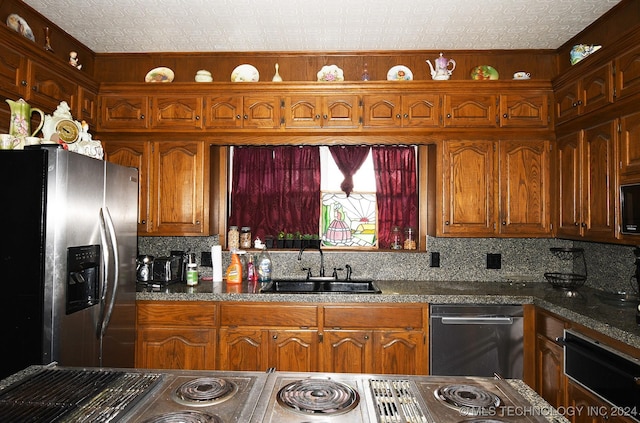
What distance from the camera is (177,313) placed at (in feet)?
9.21

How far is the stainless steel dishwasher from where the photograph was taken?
2.69 metres

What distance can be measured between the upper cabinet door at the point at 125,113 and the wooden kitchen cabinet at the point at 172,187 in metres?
0.18

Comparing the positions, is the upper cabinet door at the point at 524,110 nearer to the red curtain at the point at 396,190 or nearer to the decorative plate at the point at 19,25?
the red curtain at the point at 396,190

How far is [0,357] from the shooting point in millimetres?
2016

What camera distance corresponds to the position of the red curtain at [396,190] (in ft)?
11.5

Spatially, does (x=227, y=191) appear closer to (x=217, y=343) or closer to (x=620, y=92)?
(x=217, y=343)

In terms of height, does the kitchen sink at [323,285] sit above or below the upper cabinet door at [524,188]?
below

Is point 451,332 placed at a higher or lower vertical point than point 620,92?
lower

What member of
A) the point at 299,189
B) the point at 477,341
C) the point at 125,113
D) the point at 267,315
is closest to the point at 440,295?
the point at 477,341

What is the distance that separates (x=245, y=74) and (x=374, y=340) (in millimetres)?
2233

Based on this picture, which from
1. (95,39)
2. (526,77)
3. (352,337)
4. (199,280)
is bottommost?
(352,337)

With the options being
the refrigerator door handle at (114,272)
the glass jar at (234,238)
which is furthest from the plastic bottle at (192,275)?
the refrigerator door handle at (114,272)

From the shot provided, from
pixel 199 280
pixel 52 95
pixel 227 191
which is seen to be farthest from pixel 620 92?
pixel 52 95

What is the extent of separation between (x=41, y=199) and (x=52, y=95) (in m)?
1.01
